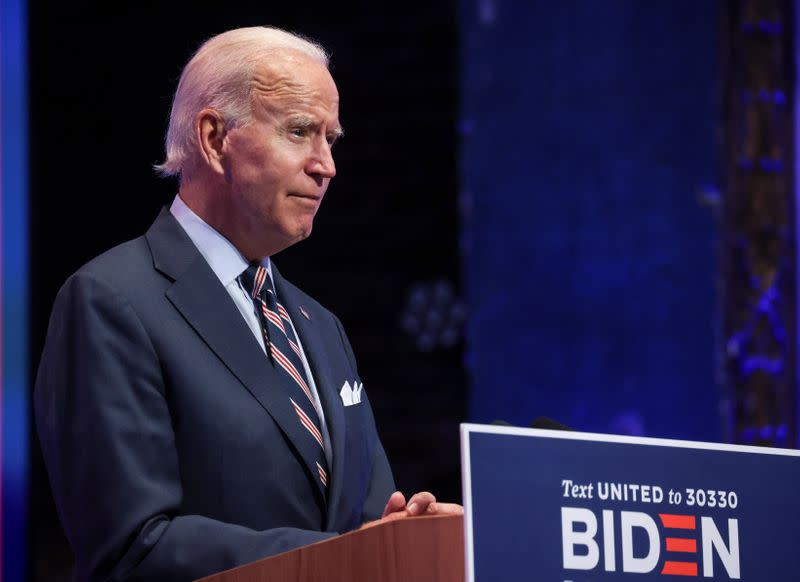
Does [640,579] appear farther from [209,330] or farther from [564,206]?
[564,206]

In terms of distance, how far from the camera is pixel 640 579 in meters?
1.25

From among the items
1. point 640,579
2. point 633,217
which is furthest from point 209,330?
point 633,217

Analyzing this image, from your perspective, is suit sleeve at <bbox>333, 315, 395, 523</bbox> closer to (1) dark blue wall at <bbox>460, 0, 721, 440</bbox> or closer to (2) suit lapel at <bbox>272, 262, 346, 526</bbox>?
(2) suit lapel at <bbox>272, 262, 346, 526</bbox>

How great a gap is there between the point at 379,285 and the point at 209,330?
2618 mm

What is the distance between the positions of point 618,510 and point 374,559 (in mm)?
262

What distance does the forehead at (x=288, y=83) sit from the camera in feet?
5.95

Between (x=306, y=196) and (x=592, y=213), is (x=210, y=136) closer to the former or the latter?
(x=306, y=196)

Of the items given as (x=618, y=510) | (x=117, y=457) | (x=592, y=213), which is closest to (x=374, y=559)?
(x=618, y=510)

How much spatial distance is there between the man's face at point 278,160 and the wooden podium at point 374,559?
0.60 m

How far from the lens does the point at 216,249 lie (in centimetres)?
180

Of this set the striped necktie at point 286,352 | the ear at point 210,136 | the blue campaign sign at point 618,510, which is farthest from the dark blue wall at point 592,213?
the blue campaign sign at point 618,510

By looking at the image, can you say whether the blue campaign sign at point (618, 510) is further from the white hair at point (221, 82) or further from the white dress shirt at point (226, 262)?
the white hair at point (221, 82)

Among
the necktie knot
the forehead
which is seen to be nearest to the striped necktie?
the necktie knot

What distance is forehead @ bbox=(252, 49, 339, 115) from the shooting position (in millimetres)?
1813
